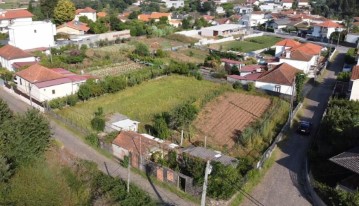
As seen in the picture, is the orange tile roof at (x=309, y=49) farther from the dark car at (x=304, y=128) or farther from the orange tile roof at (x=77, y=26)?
the orange tile roof at (x=77, y=26)

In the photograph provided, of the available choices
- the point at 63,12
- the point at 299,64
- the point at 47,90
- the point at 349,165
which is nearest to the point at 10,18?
the point at 63,12

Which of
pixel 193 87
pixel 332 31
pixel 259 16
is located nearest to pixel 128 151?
pixel 193 87

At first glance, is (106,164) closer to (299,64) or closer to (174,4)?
(299,64)

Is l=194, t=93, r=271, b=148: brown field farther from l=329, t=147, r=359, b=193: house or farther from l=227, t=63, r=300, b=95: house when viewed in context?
l=329, t=147, r=359, b=193: house

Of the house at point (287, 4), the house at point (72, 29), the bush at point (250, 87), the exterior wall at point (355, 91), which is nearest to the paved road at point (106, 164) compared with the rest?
the bush at point (250, 87)

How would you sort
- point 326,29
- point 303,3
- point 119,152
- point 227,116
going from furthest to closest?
point 303,3, point 326,29, point 227,116, point 119,152

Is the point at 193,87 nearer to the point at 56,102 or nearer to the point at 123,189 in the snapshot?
the point at 56,102

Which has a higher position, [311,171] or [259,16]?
[259,16]
